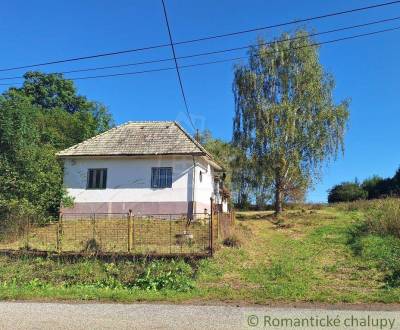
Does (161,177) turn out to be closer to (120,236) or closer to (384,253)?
(120,236)

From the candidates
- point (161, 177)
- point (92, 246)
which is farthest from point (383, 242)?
point (161, 177)

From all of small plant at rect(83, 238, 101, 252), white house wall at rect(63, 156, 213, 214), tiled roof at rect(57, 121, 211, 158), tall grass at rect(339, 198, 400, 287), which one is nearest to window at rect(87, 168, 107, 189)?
white house wall at rect(63, 156, 213, 214)

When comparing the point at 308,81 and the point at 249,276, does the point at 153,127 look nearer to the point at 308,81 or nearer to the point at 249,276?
the point at 308,81

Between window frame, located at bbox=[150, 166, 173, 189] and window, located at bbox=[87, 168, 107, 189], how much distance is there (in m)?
2.57

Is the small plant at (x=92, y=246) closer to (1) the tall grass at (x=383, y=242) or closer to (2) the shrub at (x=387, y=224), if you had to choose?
(1) the tall grass at (x=383, y=242)

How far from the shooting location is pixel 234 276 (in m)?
13.2

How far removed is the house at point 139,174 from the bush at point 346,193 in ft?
75.1

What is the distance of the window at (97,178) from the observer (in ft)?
78.9

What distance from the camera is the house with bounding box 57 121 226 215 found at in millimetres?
23000

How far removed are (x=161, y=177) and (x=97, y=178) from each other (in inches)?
136

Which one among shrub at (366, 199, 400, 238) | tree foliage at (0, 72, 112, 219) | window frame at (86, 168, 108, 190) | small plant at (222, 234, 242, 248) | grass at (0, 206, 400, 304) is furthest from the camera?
window frame at (86, 168, 108, 190)

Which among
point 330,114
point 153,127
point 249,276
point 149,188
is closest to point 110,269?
point 249,276

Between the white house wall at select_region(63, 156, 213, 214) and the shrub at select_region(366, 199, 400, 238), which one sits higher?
the white house wall at select_region(63, 156, 213, 214)

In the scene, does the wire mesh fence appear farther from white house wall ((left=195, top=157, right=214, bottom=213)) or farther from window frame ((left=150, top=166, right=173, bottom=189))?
white house wall ((left=195, top=157, right=214, bottom=213))
